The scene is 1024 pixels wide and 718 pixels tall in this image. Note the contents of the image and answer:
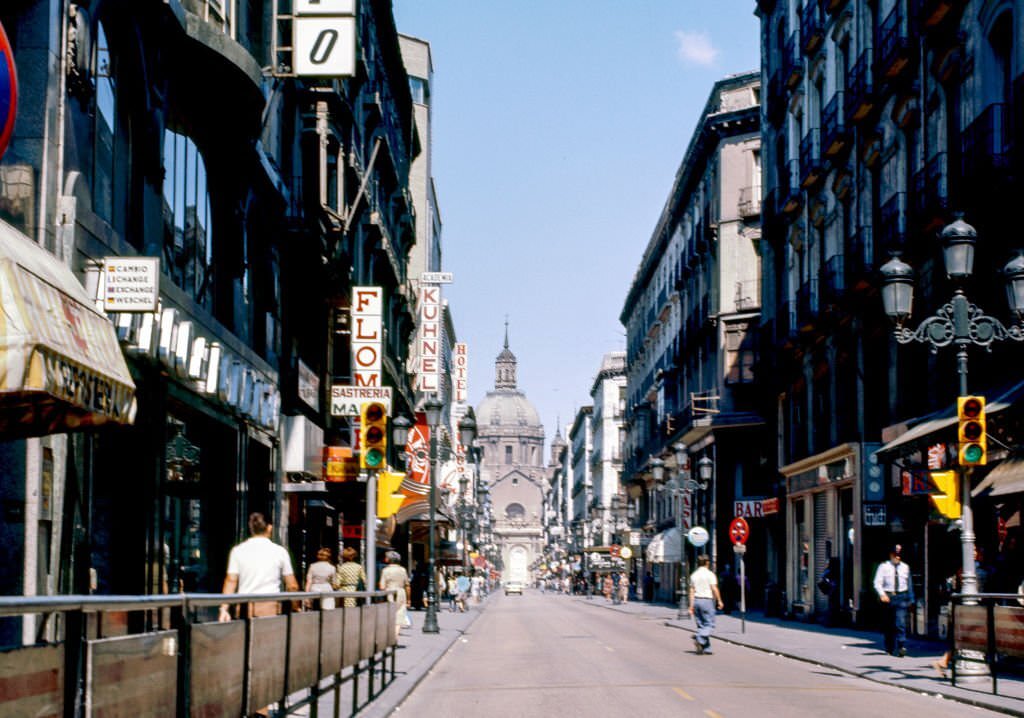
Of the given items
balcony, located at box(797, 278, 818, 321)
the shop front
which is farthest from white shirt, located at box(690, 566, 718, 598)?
balcony, located at box(797, 278, 818, 321)

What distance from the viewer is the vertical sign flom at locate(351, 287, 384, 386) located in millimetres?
32125

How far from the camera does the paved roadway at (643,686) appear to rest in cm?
1522

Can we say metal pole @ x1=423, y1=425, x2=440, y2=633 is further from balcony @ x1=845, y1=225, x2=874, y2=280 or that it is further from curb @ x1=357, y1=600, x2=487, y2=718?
balcony @ x1=845, y1=225, x2=874, y2=280

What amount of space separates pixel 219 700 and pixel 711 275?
5295 centimetres

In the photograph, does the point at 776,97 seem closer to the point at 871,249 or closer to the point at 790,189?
the point at 790,189

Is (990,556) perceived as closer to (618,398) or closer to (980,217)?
(980,217)

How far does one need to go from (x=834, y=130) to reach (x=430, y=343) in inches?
1019

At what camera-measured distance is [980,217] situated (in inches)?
1030

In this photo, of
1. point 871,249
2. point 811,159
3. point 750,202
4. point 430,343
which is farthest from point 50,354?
point 430,343

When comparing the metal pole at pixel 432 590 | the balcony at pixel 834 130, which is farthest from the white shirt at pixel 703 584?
the balcony at pixel 834 130

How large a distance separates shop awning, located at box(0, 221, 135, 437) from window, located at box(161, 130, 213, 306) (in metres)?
7.48

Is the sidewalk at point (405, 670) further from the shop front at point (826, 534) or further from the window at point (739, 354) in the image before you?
the window at point (739, 354)

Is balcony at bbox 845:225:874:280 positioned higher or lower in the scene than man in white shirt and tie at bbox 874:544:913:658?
higher

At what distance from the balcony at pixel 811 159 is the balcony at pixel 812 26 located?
7.79 feet
